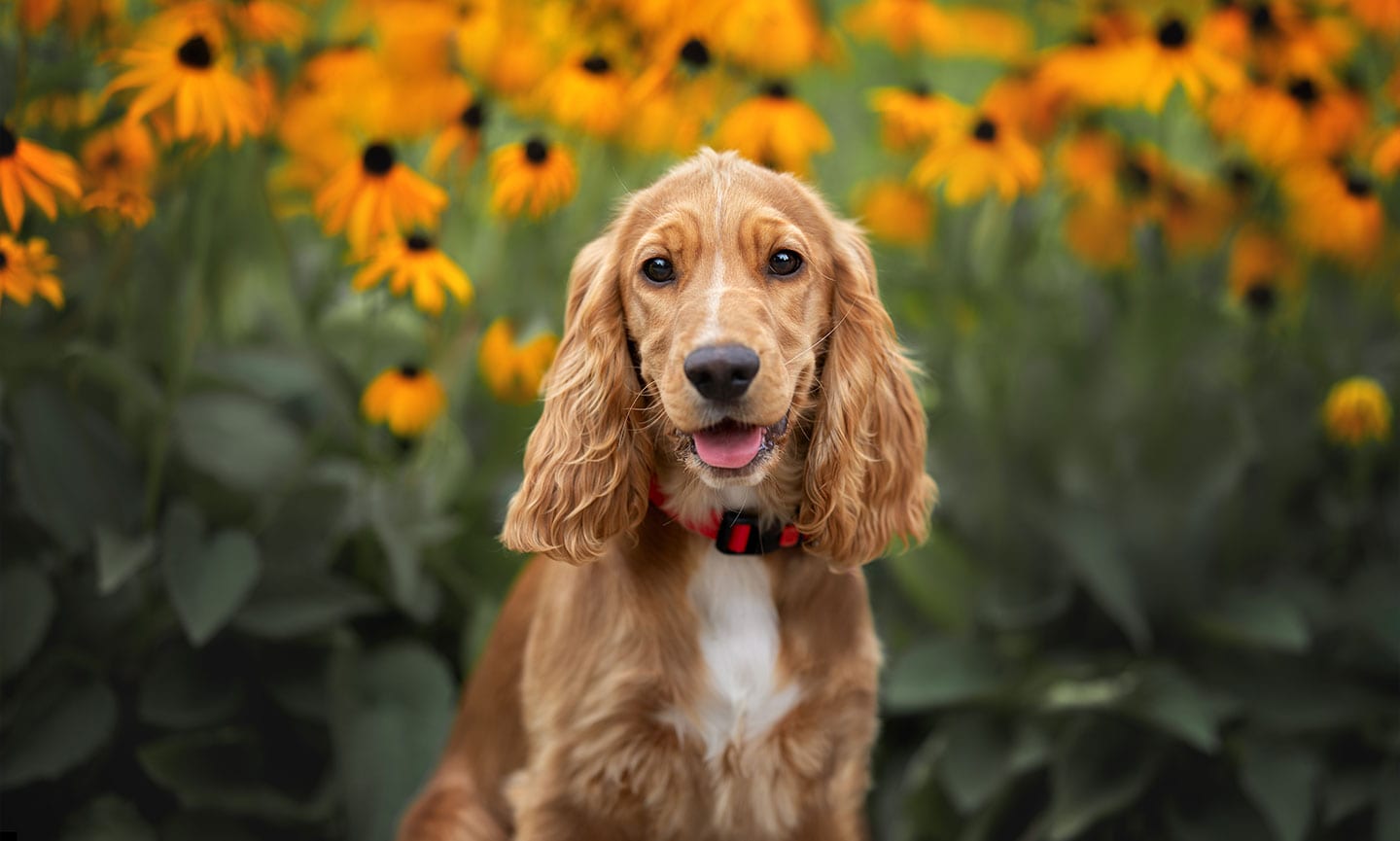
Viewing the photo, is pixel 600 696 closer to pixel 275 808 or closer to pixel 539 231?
pixel 275 808

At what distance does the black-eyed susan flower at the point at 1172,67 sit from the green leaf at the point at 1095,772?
5.49ft

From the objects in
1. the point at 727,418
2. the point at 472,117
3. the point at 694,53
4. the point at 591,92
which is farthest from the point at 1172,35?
the point at 727,418

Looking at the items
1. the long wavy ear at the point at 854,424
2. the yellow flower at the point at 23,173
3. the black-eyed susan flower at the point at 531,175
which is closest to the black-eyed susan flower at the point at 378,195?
the black-eyed susan flower at the point at 531,175

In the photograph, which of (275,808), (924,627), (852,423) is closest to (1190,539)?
(924,627)

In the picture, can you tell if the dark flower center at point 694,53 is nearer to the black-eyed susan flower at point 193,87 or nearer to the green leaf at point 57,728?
the black-eyed susan flower at point 193,87

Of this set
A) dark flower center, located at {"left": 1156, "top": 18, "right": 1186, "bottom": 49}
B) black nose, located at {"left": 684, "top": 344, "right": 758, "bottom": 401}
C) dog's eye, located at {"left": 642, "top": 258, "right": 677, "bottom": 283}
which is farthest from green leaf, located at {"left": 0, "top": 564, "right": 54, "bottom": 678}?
dark flower center, located at {"left": 1156, "top": 18, "right": 1186, "bottom": 49}

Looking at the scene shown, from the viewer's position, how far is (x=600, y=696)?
2.45 metres

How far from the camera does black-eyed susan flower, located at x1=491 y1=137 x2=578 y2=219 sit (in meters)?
3.18

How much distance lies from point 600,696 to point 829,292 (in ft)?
2.83

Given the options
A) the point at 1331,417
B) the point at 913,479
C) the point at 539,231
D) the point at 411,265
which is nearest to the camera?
the point at 913,479

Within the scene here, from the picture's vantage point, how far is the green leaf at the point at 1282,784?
10.9 ft

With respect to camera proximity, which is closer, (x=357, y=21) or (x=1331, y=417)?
(x=1331, y=417)

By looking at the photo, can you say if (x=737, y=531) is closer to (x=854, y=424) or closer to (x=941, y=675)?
(x=854, y=424)

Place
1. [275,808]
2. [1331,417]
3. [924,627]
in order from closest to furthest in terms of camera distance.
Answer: [275,808] < [1331,417] < [924,627]
